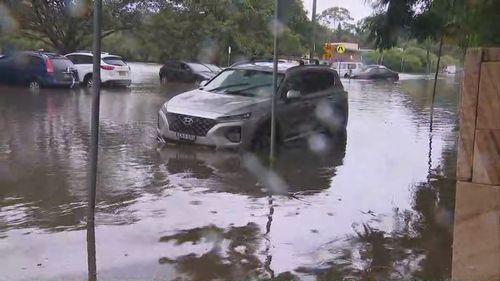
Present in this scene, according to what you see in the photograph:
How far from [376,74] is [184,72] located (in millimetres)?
21874

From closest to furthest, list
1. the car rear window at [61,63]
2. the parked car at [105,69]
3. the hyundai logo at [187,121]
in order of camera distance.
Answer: the hyundai logo at [187,121]
the car rear window at [61,63]
the parked car at [105,69]

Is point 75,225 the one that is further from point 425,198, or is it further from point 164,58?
point 164,58

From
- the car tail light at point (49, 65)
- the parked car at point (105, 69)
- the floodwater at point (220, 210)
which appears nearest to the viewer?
the floodwater at point (220, 210)

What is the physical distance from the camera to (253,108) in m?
10.4

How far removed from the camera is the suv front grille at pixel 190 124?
1017cm

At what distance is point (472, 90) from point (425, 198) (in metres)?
4.13

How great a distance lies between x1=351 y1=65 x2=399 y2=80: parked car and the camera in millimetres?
49969

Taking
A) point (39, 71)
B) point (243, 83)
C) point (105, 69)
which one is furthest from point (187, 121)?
point (105, 69)

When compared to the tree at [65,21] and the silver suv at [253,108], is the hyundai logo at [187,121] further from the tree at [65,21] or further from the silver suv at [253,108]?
the tree at [65,21]

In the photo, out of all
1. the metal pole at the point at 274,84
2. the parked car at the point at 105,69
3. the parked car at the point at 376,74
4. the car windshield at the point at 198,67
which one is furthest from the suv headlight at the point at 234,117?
the parked car at the point at 376,74

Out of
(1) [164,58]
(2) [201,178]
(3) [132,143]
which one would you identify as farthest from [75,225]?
(1) [164,58]

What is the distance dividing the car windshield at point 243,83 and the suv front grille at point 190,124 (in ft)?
4.10

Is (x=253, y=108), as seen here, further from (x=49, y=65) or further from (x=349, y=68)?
(x=349, y=68)

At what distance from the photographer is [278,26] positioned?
8.70 metres
